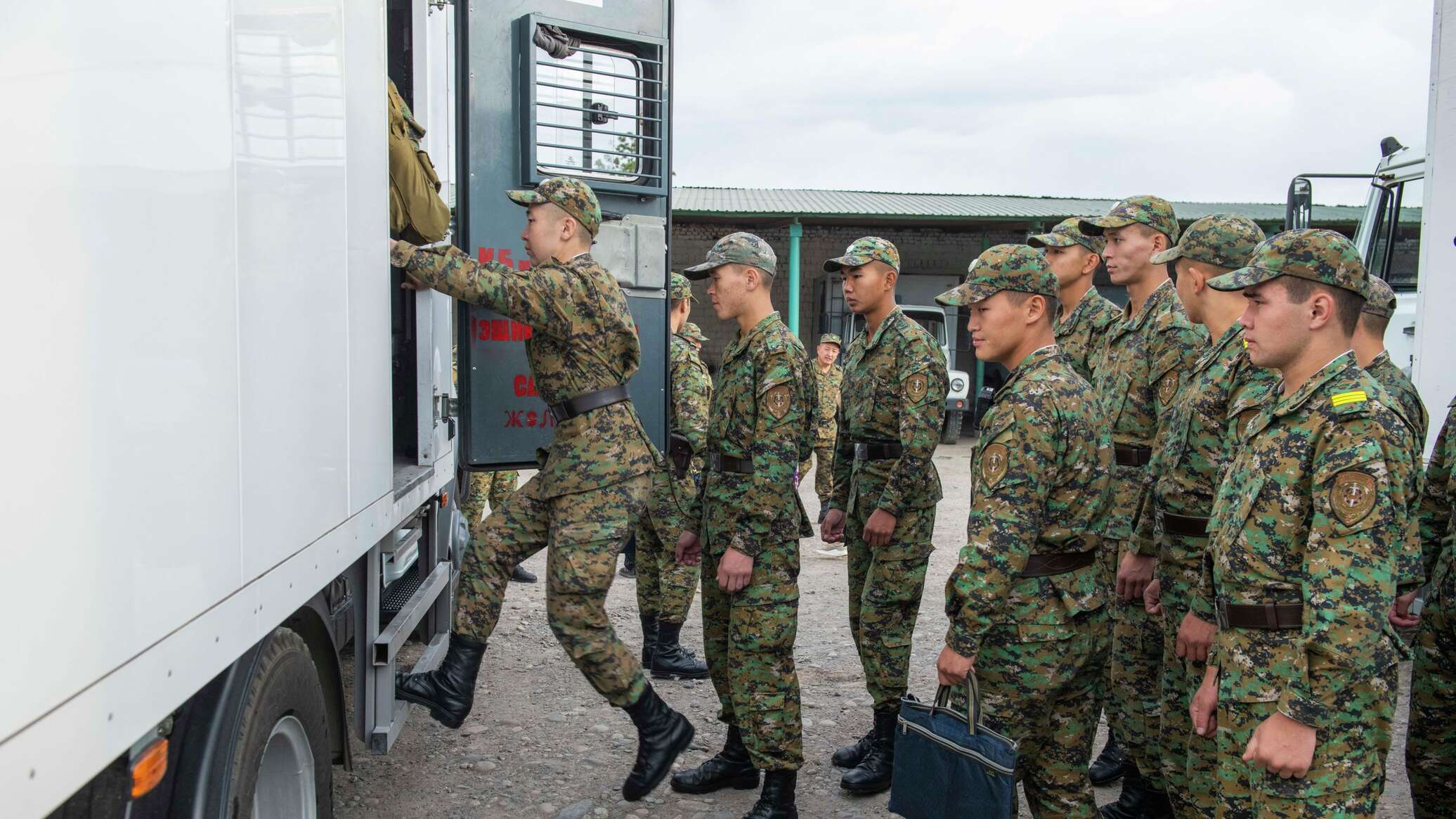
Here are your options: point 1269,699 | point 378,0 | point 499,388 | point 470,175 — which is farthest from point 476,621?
point 1269,699

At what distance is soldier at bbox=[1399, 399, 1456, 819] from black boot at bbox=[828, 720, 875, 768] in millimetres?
1775

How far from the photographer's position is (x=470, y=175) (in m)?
3.63

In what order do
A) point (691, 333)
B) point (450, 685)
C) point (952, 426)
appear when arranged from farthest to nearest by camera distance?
point (952, 426) → point (691, 333) → point (450, 685)

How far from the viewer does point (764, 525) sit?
11.5 feet

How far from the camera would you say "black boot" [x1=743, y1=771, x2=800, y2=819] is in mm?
3512

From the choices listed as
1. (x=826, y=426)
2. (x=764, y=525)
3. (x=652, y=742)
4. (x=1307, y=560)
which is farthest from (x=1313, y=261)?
(x=826, y=426)

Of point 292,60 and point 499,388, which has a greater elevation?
point 292,60

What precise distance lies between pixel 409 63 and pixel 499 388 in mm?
1179

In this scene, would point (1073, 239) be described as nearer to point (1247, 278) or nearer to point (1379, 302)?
point (1379, 302)

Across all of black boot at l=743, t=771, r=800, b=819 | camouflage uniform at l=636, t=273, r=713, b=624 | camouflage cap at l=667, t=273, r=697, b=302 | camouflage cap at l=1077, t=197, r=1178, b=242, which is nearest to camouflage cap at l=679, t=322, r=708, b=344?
camouflage cap at l=667, t=273, r=697, b=302

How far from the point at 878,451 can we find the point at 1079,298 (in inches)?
56.7

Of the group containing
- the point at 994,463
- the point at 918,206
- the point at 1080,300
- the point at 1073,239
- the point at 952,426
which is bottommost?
the point at 952,426

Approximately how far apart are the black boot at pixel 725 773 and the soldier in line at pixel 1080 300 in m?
2.16

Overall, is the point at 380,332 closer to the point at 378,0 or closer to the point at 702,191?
the point at 378,0
